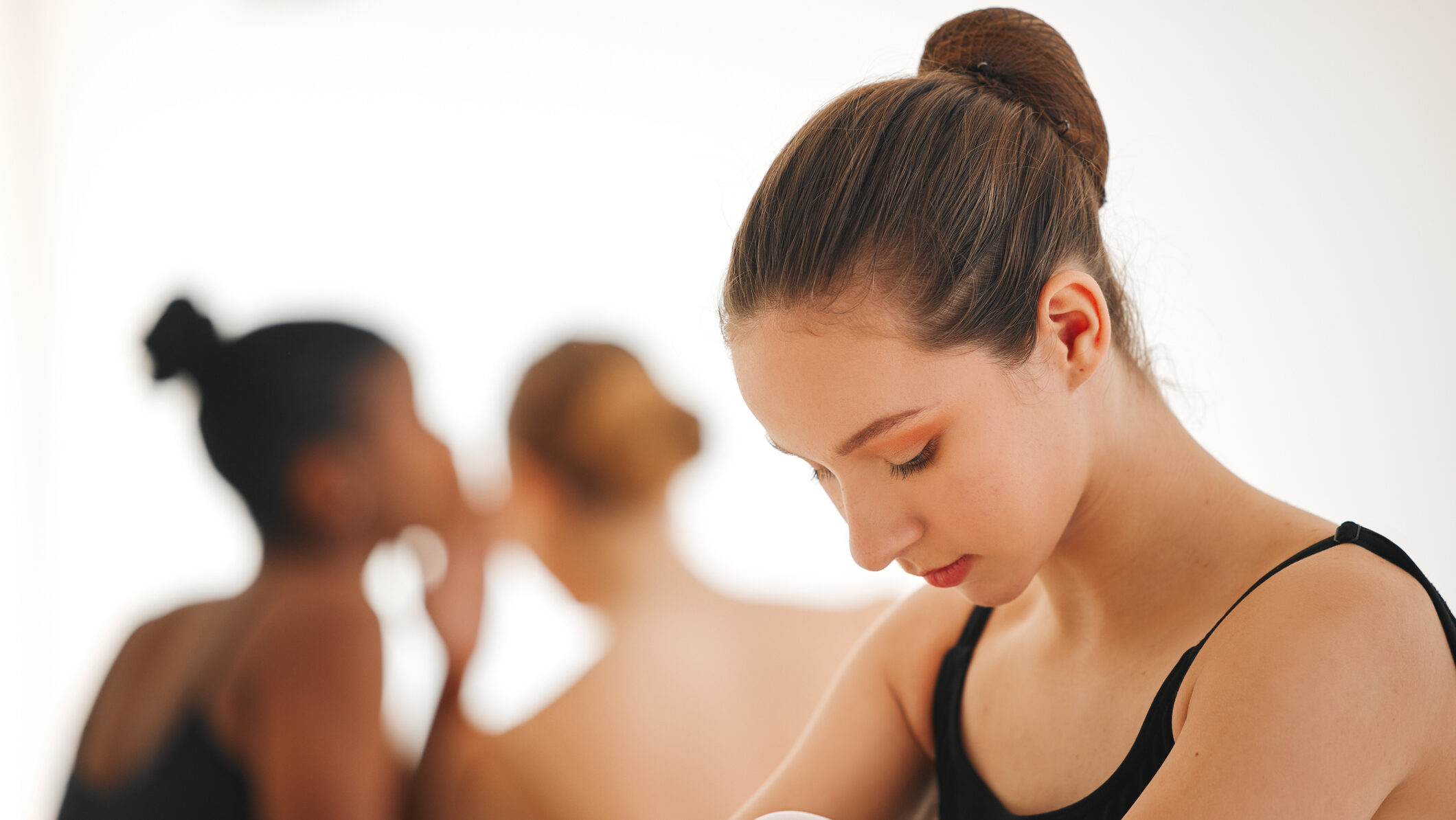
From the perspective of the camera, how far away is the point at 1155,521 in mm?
572

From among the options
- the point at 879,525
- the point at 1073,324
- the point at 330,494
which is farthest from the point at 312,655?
the point at 1073,324

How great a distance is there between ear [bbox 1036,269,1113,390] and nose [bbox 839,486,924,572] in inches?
4.5

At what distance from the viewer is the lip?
21.2 inches

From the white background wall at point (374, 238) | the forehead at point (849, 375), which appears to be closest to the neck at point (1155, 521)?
the forehead at point (849, 375)

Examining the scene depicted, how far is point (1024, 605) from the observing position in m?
0.71

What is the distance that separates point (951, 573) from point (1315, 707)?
187 mm

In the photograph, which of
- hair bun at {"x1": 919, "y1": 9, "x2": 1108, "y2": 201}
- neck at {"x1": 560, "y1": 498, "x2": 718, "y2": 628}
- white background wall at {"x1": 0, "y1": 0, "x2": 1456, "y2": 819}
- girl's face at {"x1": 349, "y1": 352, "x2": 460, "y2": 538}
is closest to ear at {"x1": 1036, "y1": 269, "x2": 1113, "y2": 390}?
hair bun at {"x1": 919, "y1": 9, "x2": 1108, "y2": 201}

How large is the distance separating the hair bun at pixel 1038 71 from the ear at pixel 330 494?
0.86 meters

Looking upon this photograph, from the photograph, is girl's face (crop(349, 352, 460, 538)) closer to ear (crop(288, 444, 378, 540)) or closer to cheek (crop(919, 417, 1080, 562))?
ear (crop(288, 444, 378, 540))

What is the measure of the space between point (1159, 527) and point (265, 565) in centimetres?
98

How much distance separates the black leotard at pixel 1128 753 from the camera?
47cm

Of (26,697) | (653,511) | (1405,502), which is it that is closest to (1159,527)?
(1405,502)

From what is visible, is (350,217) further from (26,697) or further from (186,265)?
(26,697)

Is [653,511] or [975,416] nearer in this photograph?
[975,416]
